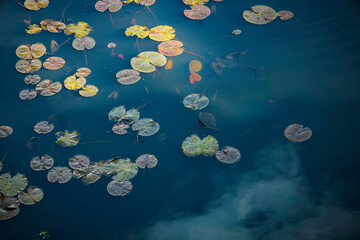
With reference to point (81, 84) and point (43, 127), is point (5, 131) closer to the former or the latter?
point (43, 127)

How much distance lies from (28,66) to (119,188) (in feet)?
5.30

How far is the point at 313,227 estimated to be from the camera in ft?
5.11

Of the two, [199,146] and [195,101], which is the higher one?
[195,101]

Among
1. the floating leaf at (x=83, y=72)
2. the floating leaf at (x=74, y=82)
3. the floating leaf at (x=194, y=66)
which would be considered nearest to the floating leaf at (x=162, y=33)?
the floating leaf at (x=194, y=66)

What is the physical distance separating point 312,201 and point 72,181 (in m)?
1.68

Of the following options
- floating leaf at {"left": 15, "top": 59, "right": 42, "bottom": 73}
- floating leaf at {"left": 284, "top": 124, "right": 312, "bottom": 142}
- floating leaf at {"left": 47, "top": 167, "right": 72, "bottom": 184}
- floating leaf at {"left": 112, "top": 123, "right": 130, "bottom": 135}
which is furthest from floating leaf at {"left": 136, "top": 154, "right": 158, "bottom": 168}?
floating leaf at {"left": 15, "top": 59, "right": 42, "bottom": 73}

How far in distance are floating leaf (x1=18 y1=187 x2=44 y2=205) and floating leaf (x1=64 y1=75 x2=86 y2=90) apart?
0.94 m

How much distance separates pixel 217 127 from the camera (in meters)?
2.01

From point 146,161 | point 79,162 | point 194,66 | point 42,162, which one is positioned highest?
point 194,66

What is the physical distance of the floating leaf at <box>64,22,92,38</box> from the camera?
2.69 metres

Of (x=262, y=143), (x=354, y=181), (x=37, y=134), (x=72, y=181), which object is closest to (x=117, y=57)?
(x=37, y=134)

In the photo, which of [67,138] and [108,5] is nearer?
[67,138]

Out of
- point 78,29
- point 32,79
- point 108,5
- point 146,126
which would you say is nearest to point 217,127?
point 146,126

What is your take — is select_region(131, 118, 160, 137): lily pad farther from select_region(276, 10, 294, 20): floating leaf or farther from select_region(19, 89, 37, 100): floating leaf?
select_region(276, 10, 294, 20): floating leaf
